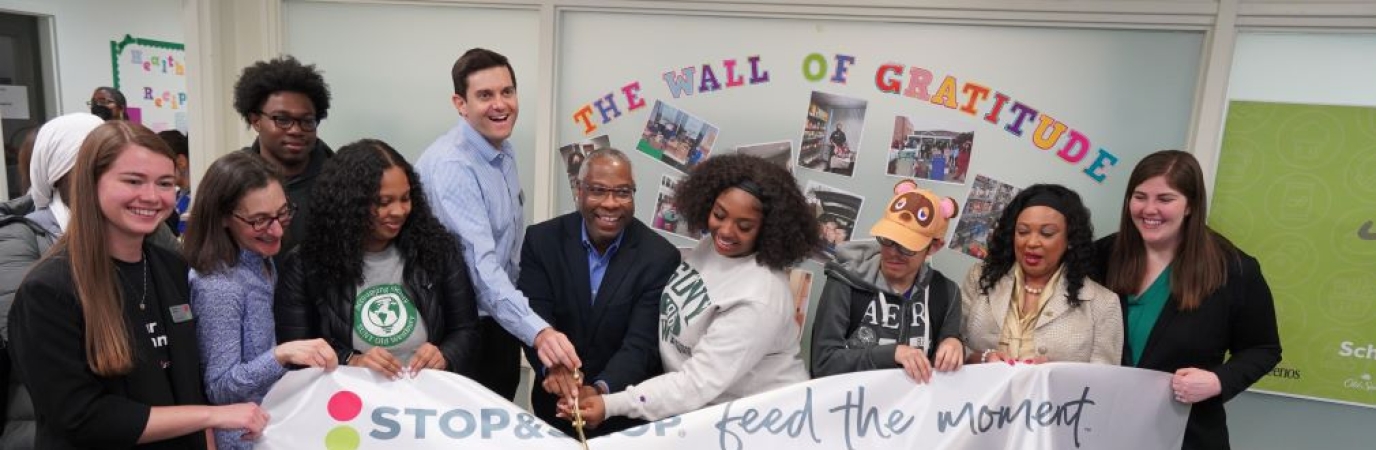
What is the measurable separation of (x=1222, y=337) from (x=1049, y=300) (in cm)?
50

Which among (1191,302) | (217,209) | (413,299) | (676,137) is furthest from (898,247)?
(217,209)

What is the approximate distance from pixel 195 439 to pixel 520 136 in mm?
1994

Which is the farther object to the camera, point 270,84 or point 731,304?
point 270,84

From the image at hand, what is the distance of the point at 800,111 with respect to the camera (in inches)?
126

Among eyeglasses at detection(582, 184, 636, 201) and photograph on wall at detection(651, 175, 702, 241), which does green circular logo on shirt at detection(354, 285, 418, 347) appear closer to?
eyeglasses at detection(582, 184, 636, 201)

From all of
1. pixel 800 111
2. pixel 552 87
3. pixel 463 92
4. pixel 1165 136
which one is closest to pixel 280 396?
pixel 463 92

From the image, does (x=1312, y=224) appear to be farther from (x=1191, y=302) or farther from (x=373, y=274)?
(x=373, y=274)

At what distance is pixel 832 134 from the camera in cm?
319

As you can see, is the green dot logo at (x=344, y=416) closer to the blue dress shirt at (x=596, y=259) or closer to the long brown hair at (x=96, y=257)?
the long brown hair at (x=96, y=257)

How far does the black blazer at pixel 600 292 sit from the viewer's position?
2199mm

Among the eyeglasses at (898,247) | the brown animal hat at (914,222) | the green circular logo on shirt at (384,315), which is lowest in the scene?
the green circular logo on shirt at (384,315)

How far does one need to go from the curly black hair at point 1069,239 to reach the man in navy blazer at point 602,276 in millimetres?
980

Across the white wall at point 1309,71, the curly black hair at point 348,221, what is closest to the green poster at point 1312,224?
the white wall at point 1309,71

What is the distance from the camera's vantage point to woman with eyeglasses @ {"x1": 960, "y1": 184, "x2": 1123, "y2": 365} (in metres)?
2.15
